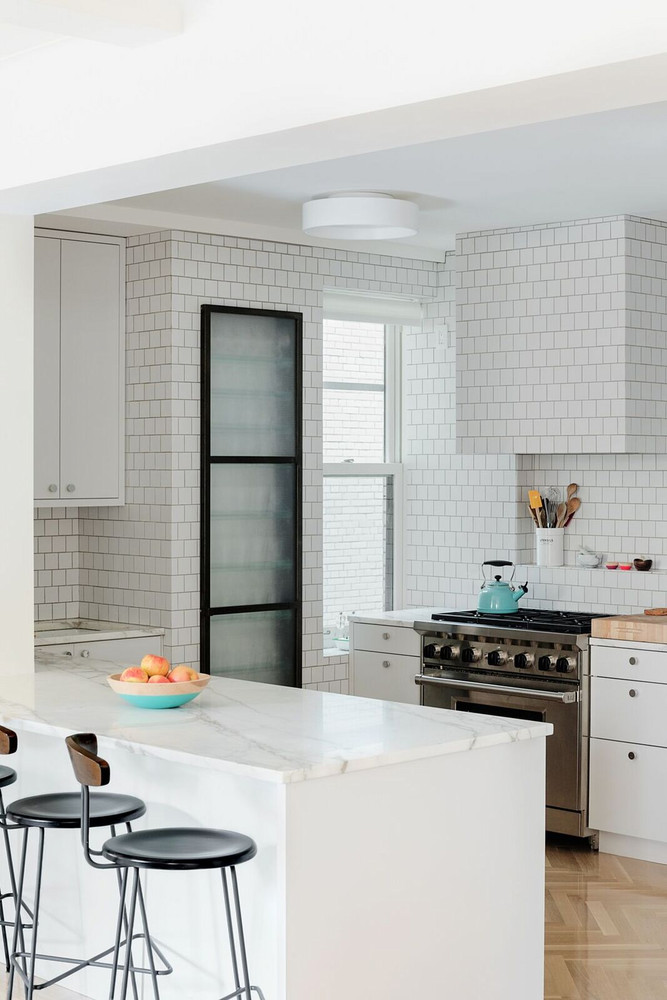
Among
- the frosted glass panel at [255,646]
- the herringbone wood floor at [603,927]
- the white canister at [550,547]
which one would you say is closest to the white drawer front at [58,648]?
the frosted glass panel at [255,646]

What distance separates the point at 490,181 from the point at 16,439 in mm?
2097

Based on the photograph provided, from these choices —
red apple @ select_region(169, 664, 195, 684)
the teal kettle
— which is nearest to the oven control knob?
the teal kettle

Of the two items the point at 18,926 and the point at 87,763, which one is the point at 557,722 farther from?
the point at 87,763

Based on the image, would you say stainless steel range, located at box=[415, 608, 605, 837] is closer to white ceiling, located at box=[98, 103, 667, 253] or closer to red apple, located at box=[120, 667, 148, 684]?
white ceiling, located at box=[98, 103, 667, 253]

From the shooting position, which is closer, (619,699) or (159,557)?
(619,699)

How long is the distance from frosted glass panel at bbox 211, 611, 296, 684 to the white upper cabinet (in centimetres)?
80

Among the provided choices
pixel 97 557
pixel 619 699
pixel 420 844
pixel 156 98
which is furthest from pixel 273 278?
pixel 420 844

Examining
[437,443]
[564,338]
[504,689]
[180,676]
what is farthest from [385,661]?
[180,676]

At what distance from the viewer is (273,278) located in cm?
641

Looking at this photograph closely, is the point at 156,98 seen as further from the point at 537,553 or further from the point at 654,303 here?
the point at 537,553

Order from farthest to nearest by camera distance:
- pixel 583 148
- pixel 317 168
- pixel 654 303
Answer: pixel 654 303, pixel 317 168, pixel 583 148

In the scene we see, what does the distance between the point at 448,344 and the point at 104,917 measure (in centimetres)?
391

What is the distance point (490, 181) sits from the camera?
17.2ft

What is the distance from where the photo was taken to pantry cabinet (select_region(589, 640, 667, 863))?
5.53 metres
